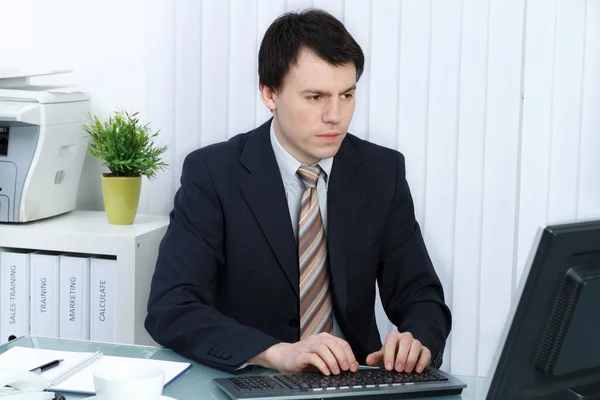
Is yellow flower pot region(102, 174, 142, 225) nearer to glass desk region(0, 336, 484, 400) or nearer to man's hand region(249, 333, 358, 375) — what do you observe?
glass desk region(0, 336, 484, 400)

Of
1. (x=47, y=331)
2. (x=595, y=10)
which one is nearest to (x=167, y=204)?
(x=47, y=331)

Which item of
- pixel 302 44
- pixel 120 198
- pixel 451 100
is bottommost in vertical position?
pixel 120 198

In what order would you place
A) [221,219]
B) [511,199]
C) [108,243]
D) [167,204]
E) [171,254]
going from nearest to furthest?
[171,254] < [221,219] < [108,243] < [511,199] < [167,204]

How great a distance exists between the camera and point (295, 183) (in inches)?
81.5

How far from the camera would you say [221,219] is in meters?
2.03

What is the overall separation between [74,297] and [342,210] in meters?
1.08

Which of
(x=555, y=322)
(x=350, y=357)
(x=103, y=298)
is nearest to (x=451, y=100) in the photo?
(x=103, y=298)

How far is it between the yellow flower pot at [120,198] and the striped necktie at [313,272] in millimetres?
908

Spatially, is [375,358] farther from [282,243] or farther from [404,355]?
[282,243]

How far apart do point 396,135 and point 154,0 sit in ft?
3.06

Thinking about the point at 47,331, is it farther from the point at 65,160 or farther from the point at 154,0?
the point at 154,0

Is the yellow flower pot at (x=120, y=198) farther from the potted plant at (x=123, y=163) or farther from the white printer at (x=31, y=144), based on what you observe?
the white printer at (x=31, y=144)

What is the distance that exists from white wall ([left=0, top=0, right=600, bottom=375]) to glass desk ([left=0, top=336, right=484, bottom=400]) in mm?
1351

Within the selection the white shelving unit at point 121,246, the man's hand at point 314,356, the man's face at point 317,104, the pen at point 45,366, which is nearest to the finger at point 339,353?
the man's hand at point 314,356
